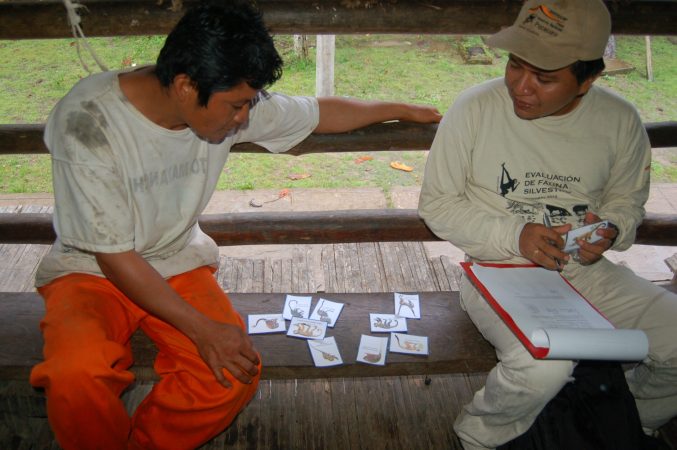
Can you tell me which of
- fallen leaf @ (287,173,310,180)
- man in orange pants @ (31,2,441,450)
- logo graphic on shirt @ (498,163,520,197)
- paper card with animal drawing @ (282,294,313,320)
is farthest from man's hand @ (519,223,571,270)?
fallen leaf @ (287,173,310,180)

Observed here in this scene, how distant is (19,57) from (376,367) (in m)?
10.5

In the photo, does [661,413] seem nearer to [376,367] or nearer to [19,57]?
[376,367]

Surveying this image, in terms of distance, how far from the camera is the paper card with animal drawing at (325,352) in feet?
7.12

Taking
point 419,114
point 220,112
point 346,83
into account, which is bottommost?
point 346,83

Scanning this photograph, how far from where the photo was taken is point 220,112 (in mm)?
1796

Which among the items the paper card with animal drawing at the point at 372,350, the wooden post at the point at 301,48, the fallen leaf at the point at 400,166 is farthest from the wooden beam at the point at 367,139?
the wooden post at the point at 301,48

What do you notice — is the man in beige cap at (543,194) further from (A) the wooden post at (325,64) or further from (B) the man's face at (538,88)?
(A) the wooden post at (325,64)

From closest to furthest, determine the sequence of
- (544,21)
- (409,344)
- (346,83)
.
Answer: (544,21) < (409,344) < (346,83)

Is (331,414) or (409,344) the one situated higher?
(409,344)

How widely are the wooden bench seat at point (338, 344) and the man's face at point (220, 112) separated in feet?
2.76

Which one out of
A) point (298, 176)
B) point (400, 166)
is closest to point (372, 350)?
point (298, 176)

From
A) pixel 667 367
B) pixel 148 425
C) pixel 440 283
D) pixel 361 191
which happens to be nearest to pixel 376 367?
pixel 148 425

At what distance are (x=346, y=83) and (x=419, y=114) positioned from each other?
6.96m

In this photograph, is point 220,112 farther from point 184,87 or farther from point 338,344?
point 338,344
